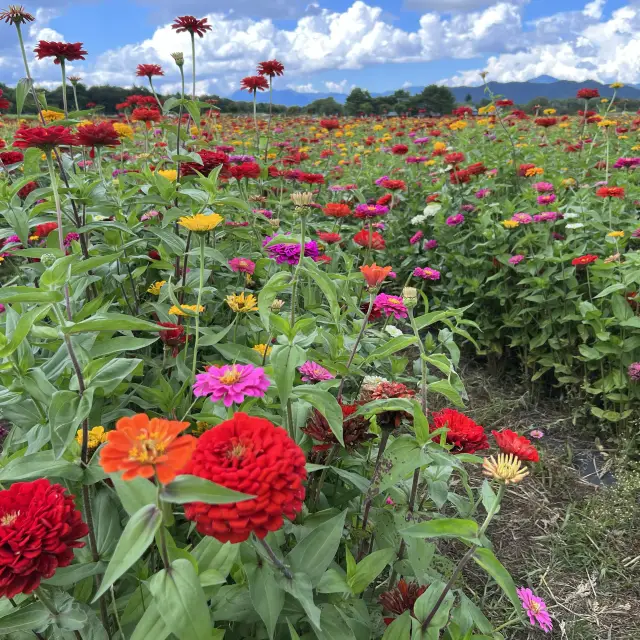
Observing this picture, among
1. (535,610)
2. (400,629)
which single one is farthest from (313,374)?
(535,610)

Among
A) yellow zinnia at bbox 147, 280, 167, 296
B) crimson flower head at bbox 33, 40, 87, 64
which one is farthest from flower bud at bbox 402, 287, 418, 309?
crimson flower head at bbox 33, 40, 87, 64

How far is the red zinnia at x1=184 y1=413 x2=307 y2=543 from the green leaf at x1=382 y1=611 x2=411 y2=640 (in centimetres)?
48

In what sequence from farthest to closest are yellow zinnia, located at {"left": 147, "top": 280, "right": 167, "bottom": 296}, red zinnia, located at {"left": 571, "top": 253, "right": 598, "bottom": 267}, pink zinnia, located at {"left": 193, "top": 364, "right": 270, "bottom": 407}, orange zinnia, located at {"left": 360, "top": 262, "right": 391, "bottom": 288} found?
red zinnia, located at {"left": 571, "top": 253, "right": 598, "bottom": 267} < yellow zinnia, located at {"left": 147, "top": 280, "right": 167, "bottom": 296} < orange zinnia, located at {"left": 360, "top": 262, "right": 391, "bottom": 288} < pink zinnia, located at {"left": 193, "top": 364, "right": 270, "bottom": 407}

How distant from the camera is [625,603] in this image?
71.4 inches

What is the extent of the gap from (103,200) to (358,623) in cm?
164

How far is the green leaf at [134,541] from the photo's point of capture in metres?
0.61

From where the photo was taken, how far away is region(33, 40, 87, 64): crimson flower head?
184 centimetres

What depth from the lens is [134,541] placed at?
2.08 ft

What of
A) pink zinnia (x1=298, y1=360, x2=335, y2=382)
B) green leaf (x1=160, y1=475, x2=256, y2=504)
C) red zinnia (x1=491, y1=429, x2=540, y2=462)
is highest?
green leaf (x1=160, y1=475, x2=256, y2=504)

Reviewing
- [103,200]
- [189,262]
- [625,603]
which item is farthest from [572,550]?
[103,200]

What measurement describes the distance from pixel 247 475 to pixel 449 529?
0.39 metres

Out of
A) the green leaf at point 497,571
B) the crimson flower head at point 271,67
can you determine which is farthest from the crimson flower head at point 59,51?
the green leaf at point 497,571

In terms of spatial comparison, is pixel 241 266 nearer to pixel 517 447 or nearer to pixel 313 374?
pixel 313 374

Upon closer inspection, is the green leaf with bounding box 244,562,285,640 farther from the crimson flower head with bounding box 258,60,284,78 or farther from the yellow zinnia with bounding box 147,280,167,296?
the crimson flower head with bounding box 258,60,284,78
